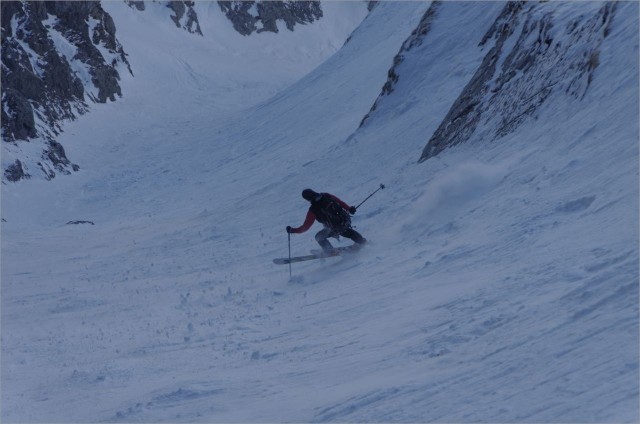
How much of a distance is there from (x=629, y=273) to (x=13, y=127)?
115 feet

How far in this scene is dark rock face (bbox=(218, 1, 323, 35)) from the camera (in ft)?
275

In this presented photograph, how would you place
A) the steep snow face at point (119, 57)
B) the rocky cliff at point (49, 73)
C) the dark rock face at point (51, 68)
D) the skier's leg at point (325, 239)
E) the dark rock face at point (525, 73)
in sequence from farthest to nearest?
the steep snow face at point (119, 57) → the dark rock face at point (51, 68) → the rocky cliff at point (49, 73) → the dark rock face at point (525, 73) → the skier's leg at point (325, 239)

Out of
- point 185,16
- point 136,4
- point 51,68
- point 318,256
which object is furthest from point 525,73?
point 185,16

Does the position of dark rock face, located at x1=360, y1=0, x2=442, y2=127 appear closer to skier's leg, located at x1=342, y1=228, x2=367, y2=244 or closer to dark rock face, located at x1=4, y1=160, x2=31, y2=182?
skier's leg, located at x1=342, y1=228, x2=367, y2=244

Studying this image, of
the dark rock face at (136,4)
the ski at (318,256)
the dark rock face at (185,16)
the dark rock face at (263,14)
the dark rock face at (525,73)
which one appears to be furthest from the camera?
the dark rock face at (263,14)

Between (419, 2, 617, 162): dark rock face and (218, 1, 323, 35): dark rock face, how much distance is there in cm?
6726

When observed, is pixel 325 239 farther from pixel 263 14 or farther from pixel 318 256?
pixel 263 14

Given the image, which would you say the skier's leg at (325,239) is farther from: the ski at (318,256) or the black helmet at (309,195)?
the black helmet at (309,195)

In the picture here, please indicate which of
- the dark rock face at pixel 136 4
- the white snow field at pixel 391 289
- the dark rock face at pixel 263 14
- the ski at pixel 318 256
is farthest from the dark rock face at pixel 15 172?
the dark rock face at pixel 263 14

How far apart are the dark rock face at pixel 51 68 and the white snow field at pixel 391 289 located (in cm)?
1516

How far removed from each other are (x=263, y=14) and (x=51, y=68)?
144 ft

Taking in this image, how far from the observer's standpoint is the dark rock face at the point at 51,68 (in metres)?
38.1

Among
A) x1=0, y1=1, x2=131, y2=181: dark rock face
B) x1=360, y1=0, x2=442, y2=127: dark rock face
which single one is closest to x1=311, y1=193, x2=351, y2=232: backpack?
x1=360, y1=0, x2=442, y2=127: dark rock face

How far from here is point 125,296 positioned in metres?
13.6
